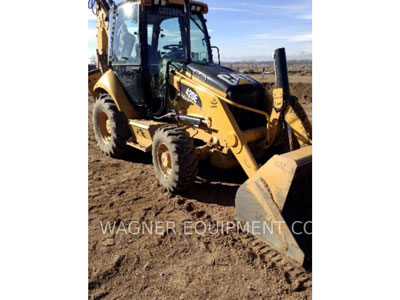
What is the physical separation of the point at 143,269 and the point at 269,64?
2195 mm

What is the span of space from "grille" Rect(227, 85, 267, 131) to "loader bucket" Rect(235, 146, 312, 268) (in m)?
1.07

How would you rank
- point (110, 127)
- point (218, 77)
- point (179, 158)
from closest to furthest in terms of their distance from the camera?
point (179, 158), point (218, 77), point (110, 127)

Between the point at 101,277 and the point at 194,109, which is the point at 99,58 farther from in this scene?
the point at 101,277

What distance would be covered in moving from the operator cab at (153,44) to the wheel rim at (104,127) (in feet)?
2.68

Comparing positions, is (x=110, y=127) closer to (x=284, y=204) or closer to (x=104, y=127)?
(x=104, y=127)

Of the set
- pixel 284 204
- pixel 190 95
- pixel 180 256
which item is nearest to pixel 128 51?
pixel 190 95

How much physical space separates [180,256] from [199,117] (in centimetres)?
173

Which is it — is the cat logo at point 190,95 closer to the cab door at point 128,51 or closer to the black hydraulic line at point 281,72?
the cab door at point 128,51

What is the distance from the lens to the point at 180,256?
2838mm

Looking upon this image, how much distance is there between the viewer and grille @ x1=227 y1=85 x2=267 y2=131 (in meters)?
3.78

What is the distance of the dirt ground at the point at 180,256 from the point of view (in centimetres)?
245

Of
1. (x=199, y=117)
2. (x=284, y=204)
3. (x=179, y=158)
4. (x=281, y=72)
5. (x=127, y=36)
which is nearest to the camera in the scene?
(x=284, y=204)

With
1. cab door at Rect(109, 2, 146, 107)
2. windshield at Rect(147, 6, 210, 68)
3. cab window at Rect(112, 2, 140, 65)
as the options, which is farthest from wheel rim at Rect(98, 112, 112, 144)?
windshield at Rect(147, 6, 210, 68)

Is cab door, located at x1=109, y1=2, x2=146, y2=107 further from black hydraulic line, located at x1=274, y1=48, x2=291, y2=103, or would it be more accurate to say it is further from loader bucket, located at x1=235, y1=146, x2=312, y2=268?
loader bucket, located at x1=235, y1=146, x2=312, y2=268
